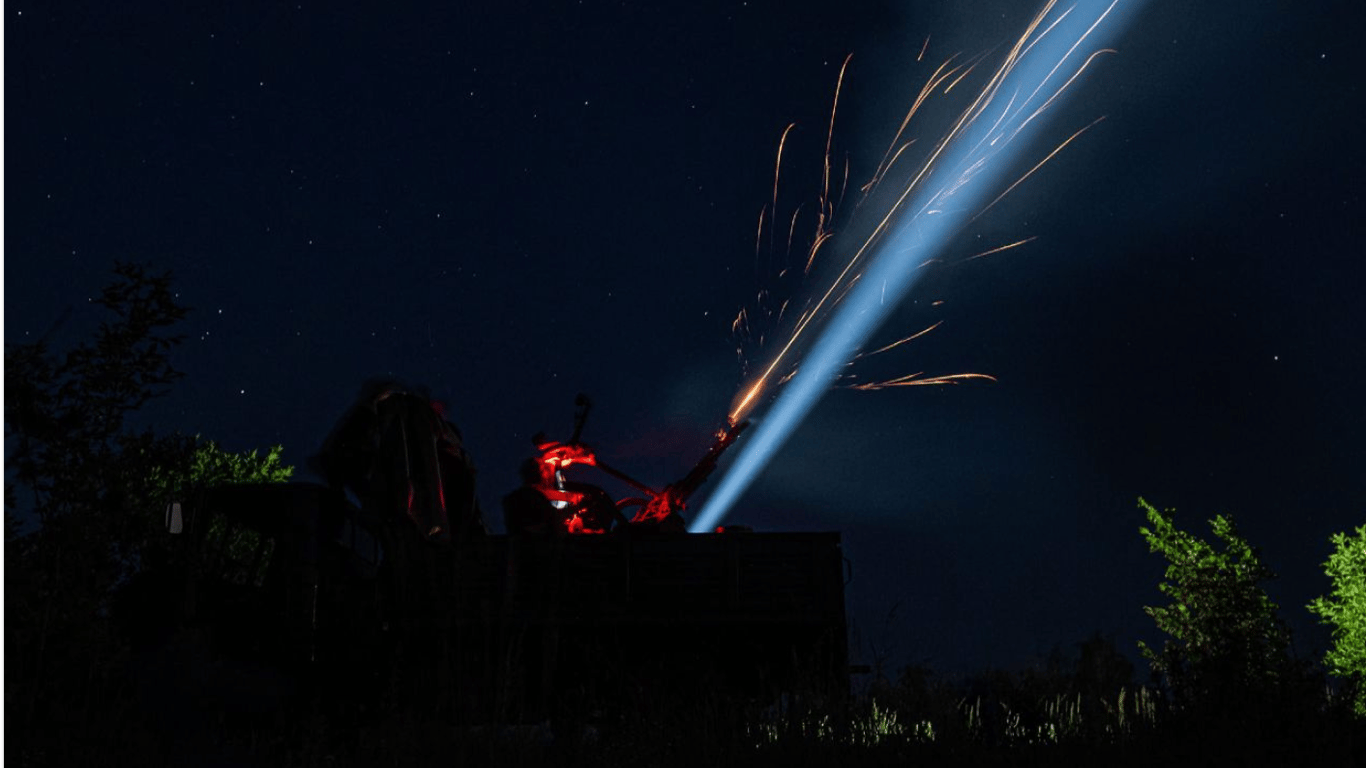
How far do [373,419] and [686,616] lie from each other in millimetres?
4558

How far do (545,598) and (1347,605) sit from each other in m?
17.8

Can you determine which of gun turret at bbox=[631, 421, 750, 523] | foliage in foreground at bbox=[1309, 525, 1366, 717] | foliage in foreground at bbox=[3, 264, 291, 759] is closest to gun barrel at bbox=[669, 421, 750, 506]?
gun turret at bbox=[631, 421, 750, 523]

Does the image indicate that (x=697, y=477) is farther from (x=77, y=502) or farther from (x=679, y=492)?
(x=77, y=502)

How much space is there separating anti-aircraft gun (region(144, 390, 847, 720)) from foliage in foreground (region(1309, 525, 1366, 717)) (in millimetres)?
15012

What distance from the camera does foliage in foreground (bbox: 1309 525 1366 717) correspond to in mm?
20906

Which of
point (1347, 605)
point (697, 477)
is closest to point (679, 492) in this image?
point (697, 477)

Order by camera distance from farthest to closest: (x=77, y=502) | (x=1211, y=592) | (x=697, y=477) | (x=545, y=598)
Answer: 1. (x=1211, y=592)
2. (x=697, y=477)
3. (x=545, y=598)
4. (x=77, y=502)

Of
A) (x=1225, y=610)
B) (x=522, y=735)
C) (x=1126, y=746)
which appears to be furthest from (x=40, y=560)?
(x=1225, y=610)

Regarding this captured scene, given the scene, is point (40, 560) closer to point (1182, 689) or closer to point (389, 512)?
point (389, 512)

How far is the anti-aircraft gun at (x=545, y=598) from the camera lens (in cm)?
1030

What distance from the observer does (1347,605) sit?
21.6 metres

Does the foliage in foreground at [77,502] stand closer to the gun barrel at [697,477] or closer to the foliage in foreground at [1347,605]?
the gun barrel at [697,477]

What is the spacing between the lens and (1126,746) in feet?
23.1

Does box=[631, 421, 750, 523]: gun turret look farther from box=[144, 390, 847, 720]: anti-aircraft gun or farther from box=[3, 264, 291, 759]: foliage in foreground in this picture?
box=[3, 264, 291, 759]: foliage in foreground
